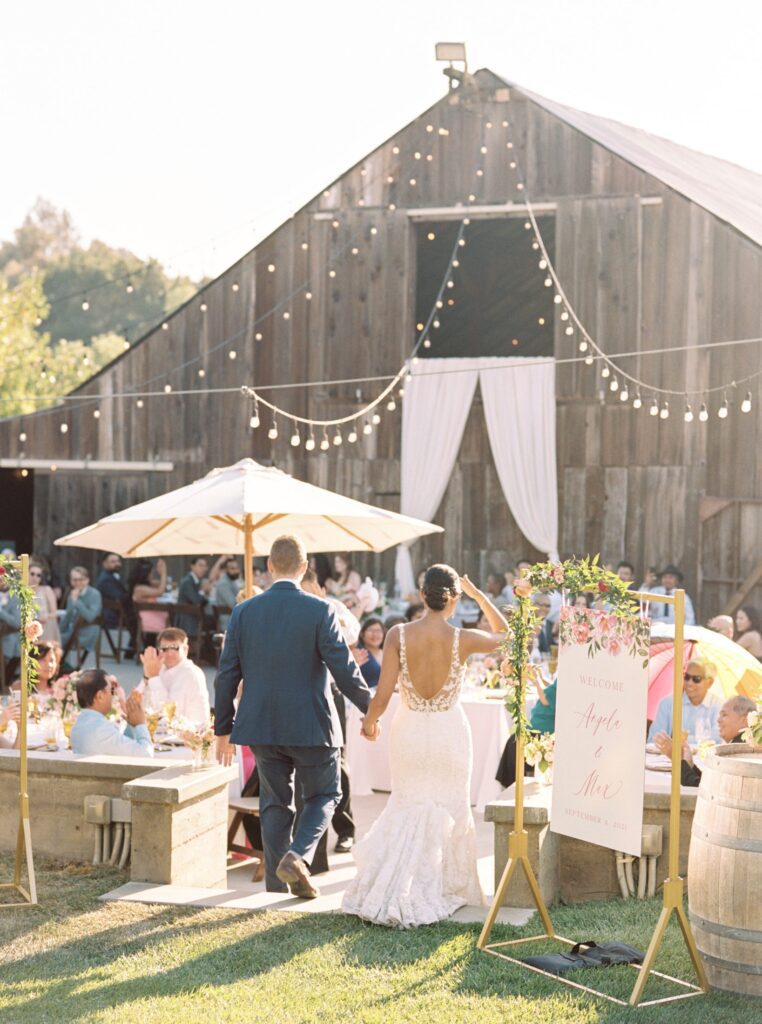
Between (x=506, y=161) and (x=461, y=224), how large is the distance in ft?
3.22

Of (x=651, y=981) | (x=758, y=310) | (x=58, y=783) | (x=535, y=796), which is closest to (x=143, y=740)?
(x=58, y=783)

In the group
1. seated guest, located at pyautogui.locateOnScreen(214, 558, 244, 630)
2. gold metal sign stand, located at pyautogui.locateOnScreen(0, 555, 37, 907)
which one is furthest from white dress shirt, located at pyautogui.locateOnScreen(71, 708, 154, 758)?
seated guest, located at pyautogui.locateOnScreen(214, 558, 244, 630)

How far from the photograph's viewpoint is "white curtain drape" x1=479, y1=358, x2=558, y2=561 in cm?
1825

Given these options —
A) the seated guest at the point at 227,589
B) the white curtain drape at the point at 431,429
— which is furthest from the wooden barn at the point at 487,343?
the seated guest at the point at 227,589

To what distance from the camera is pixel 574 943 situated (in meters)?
5.71

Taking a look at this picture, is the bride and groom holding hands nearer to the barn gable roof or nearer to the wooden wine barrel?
the wooden wine barrel

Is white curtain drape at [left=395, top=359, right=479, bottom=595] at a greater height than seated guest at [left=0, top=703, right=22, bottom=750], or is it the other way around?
white curtain drape at [left=395, top=359, right=479, bottom=595]

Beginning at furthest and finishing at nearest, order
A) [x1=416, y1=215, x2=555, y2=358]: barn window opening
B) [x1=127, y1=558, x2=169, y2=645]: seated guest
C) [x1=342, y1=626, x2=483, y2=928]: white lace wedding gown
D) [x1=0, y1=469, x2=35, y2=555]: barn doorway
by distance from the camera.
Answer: [x1=0, y1=469, x2=35, y2=555]: barn doorway, [x1=416, y1=215, x2=555, y2=358]: barn window opening, [x1=127, y1=558, x2=169, y2=645]: seated guest, [x1=342, y1=626, x2=483, y2=928]: white lace wedding gown

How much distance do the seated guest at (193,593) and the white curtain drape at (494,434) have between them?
2.54 meters

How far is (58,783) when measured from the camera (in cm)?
733

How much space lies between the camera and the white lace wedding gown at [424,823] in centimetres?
620

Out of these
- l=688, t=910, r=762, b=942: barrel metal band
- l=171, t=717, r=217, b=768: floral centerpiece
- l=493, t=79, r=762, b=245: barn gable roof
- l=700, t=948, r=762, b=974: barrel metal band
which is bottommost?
l=700, t=948, r=762, b=974: barrel metal band

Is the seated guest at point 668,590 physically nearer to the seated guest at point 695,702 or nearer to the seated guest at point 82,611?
the seated guest at point 82,611

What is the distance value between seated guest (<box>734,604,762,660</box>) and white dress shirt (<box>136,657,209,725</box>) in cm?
514
